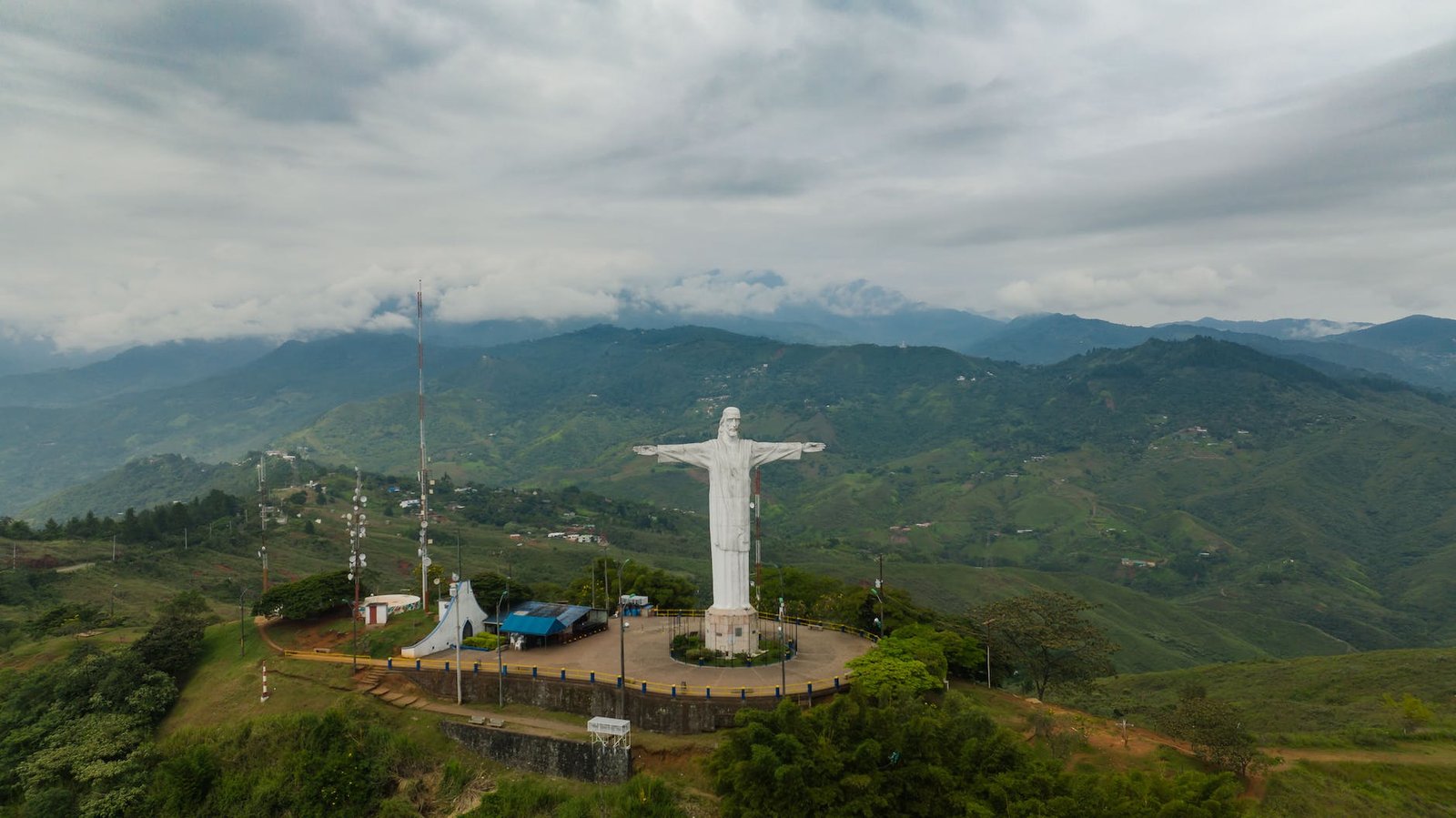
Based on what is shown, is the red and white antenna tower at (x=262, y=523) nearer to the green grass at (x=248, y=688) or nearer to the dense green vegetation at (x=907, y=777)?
the green grass at (x=248, y=688)

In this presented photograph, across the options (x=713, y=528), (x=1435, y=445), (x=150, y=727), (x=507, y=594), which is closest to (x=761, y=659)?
(x=713, y=528)

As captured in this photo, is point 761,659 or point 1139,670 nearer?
point 761,659

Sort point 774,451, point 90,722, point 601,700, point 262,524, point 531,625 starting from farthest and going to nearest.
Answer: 1. point 262,524
2. point 531,625
3. point 774,451
4. point 90,722
5. point 601,700

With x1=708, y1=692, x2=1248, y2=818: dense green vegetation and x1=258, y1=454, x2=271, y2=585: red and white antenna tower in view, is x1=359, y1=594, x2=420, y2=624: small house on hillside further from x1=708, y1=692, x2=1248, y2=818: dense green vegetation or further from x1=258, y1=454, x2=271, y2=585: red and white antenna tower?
x1=708, y1=692, x2=1248, y2=818: dense green vegetation

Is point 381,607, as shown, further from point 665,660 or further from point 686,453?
point 686,453

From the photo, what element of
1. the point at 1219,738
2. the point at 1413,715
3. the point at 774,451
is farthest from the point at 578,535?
the point at 1219,738

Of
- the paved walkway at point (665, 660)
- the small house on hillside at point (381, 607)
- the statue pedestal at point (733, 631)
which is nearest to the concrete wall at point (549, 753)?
the paved walkway at point (665, 660)

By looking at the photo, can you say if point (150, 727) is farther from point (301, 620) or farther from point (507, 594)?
point (507, 594)
